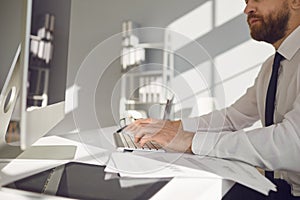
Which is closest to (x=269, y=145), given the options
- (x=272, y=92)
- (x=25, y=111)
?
(x=272, y=92)

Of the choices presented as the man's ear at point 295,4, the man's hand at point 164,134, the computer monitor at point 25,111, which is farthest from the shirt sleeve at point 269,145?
the computer monitor at point 25,111

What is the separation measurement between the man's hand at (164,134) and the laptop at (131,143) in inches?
0.5

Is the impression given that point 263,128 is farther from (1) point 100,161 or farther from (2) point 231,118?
(1) point 100,161

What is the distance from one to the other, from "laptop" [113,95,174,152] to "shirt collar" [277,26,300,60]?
378 mm

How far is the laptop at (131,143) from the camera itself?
1.01 meters

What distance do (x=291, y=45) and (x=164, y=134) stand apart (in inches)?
18.8

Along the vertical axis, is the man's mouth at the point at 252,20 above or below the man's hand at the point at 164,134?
above

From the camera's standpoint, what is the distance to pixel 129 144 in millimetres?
→ 1042

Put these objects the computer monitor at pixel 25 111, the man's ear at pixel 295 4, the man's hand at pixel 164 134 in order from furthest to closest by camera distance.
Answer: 1. the man's hand at pixel 164 134
2. the man's ear at pixel 295 4
3. the computer monitor at pixel 25 111

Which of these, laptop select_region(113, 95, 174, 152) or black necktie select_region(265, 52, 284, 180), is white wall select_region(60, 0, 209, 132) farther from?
black necktie select_region(265, 52, 284, 180)

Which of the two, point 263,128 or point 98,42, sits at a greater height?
point 98,42

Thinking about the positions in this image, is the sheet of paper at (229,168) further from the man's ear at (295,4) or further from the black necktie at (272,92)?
the man's ear at (295,4)

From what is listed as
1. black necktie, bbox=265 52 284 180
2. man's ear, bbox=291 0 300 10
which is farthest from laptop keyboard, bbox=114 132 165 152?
man's ear, bbox=291 0 300 10

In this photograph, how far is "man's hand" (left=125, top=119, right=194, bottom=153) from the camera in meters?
0.99
